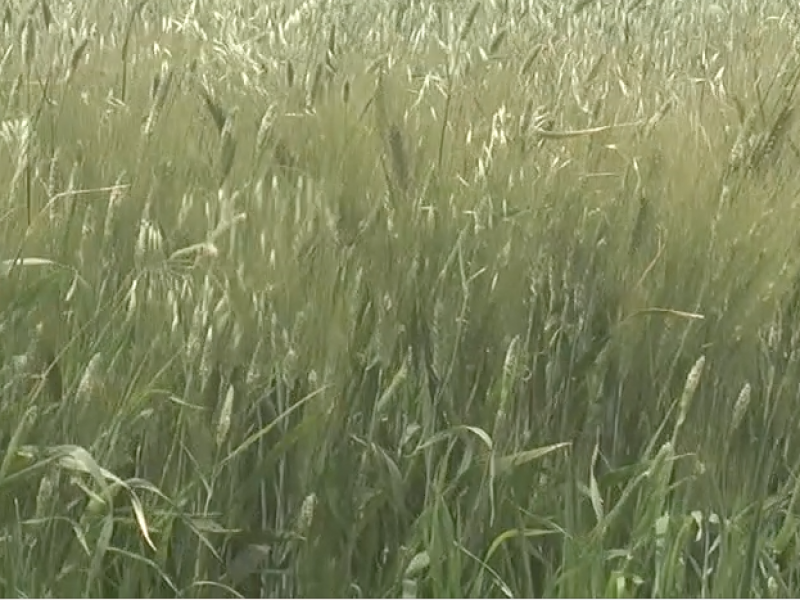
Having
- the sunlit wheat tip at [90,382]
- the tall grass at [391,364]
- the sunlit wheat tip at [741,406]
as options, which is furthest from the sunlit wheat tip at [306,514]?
the sunlit wheat tip at [741,406]

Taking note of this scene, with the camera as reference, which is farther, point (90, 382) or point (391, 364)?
point (391, 364)

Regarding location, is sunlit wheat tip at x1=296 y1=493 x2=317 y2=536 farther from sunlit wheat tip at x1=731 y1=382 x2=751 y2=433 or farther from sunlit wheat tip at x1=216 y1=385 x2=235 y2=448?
sunlit wheat tip at x1=731 y1=382 x2=751 y2=433

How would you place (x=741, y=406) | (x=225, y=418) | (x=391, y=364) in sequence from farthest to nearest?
(x=391, y=364)
(x=741, y=406)
(x=225, y=418)

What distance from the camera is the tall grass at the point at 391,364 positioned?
982mm

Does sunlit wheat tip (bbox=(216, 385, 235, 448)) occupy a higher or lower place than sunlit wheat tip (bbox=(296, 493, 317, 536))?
higher

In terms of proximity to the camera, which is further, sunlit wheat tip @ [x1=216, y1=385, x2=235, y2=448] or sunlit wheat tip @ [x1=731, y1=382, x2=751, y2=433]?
sunlit wheat tip @ [x1=731, y1=382, x2=751, y2=433]

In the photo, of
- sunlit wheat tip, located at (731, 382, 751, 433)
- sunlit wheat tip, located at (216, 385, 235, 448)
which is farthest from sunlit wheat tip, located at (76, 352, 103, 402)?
sunlit wheat tip, located at (731, 382, 751, 433)

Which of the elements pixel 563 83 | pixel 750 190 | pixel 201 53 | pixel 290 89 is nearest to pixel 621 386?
pixel 750 190

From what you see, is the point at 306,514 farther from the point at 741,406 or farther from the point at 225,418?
the point at 741,406

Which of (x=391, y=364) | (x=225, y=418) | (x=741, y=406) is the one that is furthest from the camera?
(x=391, y=364)

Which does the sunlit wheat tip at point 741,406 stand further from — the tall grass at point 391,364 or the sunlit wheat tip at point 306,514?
the sunlit wheat tip at point 306,514

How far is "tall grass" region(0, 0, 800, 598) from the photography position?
0.98m

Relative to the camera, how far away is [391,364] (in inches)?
46.2

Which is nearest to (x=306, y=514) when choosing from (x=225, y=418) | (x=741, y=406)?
(x=225, y=418)
